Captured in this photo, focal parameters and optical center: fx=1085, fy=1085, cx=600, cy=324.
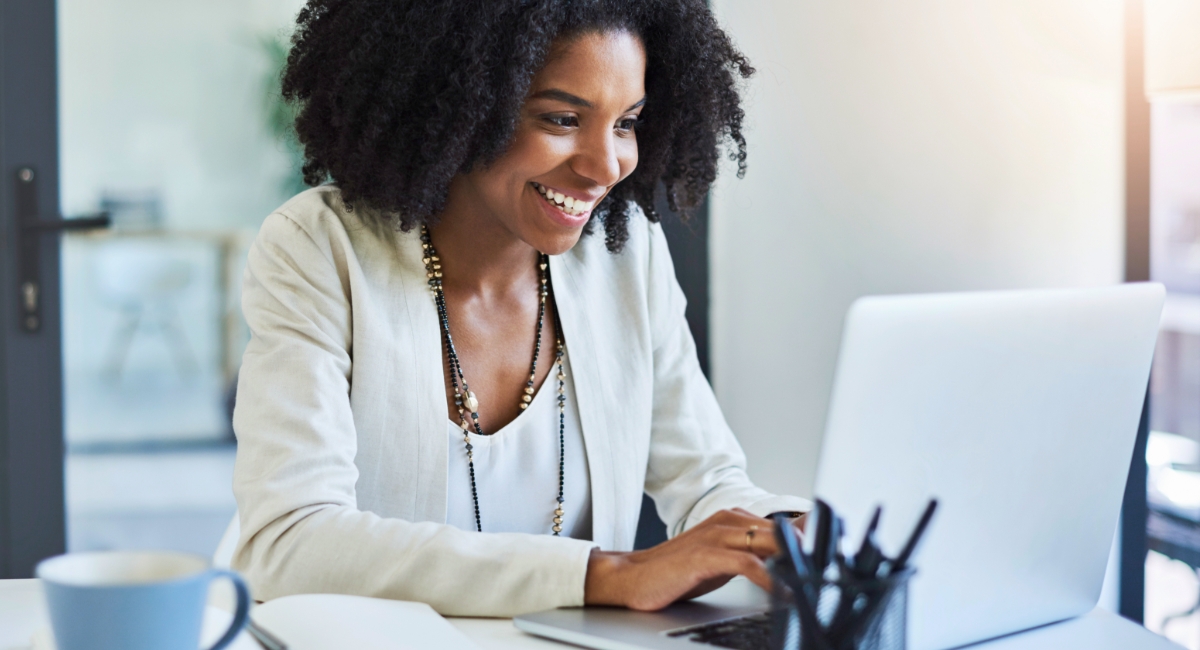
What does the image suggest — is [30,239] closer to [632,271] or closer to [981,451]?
[632,271]

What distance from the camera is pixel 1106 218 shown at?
1858mm

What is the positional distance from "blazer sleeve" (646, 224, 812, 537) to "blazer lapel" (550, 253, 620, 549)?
4.0 inches

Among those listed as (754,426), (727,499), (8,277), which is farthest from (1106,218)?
(8,277)

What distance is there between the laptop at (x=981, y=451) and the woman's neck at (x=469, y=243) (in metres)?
0.59

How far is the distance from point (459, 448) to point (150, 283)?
1325 mm

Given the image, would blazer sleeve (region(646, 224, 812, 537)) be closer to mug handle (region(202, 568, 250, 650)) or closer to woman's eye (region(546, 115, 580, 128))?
woman's eye (region(546, 115, 580, 128))

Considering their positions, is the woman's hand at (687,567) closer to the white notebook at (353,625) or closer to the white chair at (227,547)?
the white notebook at (353,625)

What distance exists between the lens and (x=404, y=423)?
1.20 m

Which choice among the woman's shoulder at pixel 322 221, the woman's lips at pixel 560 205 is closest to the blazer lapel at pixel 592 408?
the woman's lips at pixel 560 205

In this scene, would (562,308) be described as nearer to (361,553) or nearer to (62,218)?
(361,553)

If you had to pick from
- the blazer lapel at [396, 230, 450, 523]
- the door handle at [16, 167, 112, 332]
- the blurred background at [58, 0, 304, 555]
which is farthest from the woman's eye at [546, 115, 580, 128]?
the door handle at [16, 167, 112, 332]

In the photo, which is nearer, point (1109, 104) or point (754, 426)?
point (1109, 104)

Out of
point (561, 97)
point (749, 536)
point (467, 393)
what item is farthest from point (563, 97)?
point (749, 536)

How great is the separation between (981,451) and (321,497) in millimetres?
594
